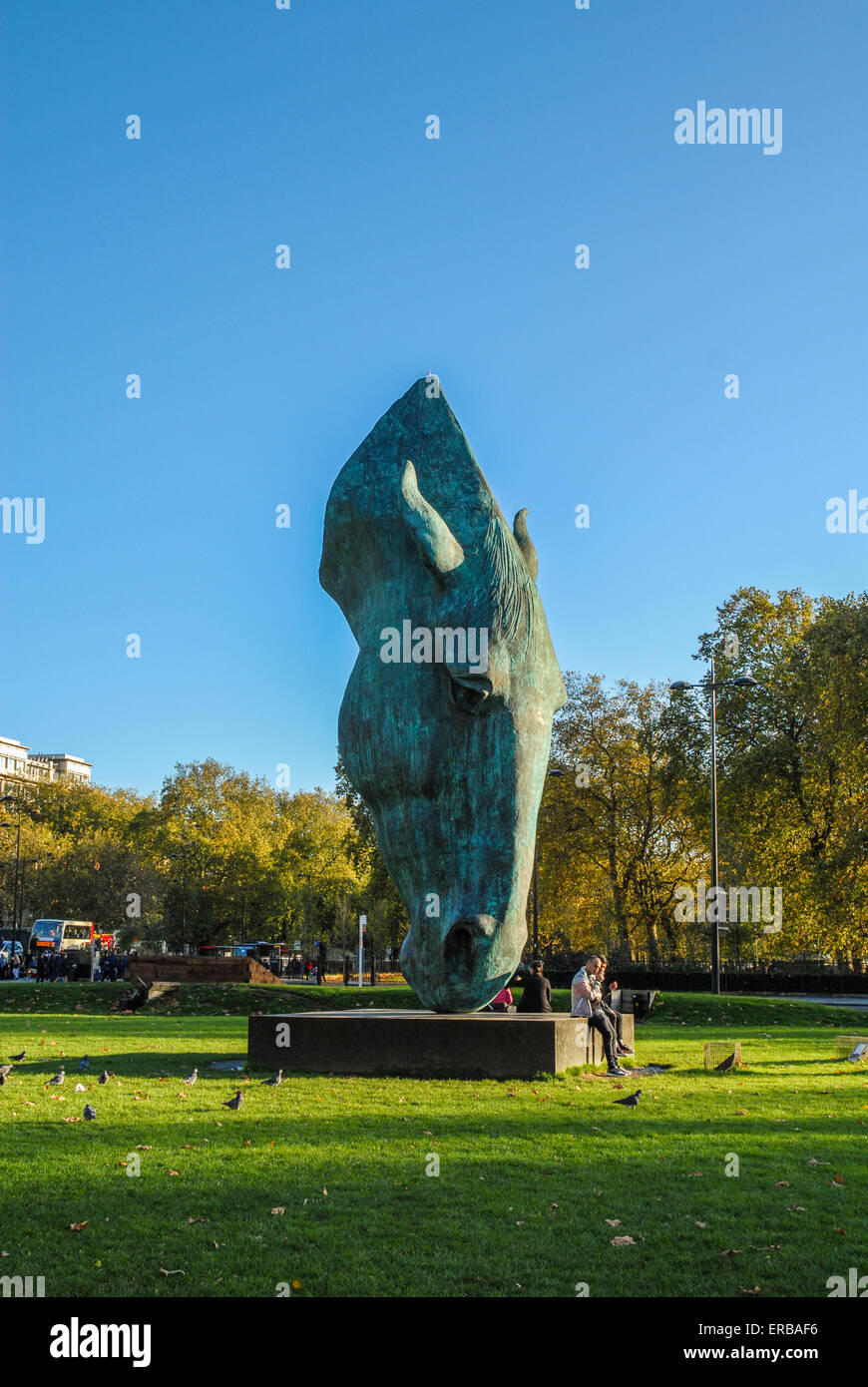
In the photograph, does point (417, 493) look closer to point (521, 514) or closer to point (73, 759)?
point (521, 514)

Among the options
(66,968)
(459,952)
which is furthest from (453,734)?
(66,968)

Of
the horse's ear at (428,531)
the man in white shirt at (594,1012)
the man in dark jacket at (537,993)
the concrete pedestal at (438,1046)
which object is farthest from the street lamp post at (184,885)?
the horse's ear at (428,531)

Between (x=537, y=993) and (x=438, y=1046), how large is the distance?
3959 millimetres

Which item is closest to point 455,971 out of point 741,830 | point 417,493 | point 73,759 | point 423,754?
point 423,754

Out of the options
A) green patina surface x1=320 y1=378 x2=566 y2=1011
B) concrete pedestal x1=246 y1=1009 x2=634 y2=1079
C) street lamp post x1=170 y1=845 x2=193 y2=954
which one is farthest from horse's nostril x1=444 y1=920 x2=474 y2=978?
street lamp post x1=170 y1=845 x2=193 y2=954

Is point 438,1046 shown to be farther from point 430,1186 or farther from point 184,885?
point 184,885

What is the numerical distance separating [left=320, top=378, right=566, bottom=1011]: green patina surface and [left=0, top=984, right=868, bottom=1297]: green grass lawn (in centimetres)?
152

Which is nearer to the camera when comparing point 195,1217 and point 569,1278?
point 569,1278

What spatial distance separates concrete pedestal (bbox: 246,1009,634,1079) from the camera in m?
11.5

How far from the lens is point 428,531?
36.8 feet

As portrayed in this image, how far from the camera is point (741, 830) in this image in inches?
1465

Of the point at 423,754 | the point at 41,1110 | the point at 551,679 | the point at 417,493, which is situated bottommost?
the point at 41,1110
